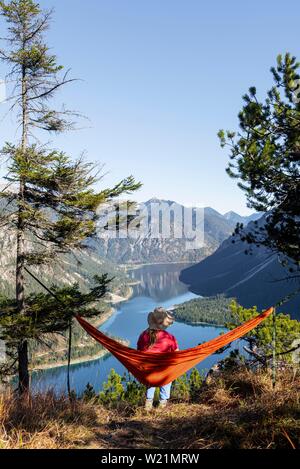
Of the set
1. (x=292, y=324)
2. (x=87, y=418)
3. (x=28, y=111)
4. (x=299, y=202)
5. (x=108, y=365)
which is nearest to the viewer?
(x=87, y=418)

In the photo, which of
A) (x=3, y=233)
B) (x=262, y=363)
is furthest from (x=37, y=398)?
(x=3, y=233)

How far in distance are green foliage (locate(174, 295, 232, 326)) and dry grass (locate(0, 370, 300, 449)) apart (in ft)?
473

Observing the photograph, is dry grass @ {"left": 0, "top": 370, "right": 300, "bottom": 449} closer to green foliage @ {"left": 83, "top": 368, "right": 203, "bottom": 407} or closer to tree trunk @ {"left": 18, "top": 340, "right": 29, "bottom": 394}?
green foliage @ {"left": 83, "top": 368, "right": 203, "bottom": 407}

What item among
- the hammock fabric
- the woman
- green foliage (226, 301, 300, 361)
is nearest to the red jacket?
the woman

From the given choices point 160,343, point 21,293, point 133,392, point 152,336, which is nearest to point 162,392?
→ point 160,343

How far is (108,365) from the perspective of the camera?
358ft

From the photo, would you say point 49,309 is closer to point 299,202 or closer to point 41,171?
point 41,171

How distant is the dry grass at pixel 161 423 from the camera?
3613mm

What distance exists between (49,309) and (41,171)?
Answer: 3.78 meters

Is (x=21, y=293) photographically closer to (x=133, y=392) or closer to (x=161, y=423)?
(x=133, y=392)

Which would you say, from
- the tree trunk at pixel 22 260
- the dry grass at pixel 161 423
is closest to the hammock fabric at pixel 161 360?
the dry grass at pixel 161 423

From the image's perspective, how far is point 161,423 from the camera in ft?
16.1

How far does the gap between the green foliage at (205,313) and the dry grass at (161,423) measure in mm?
144192

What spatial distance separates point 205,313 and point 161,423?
169348 millimetres
